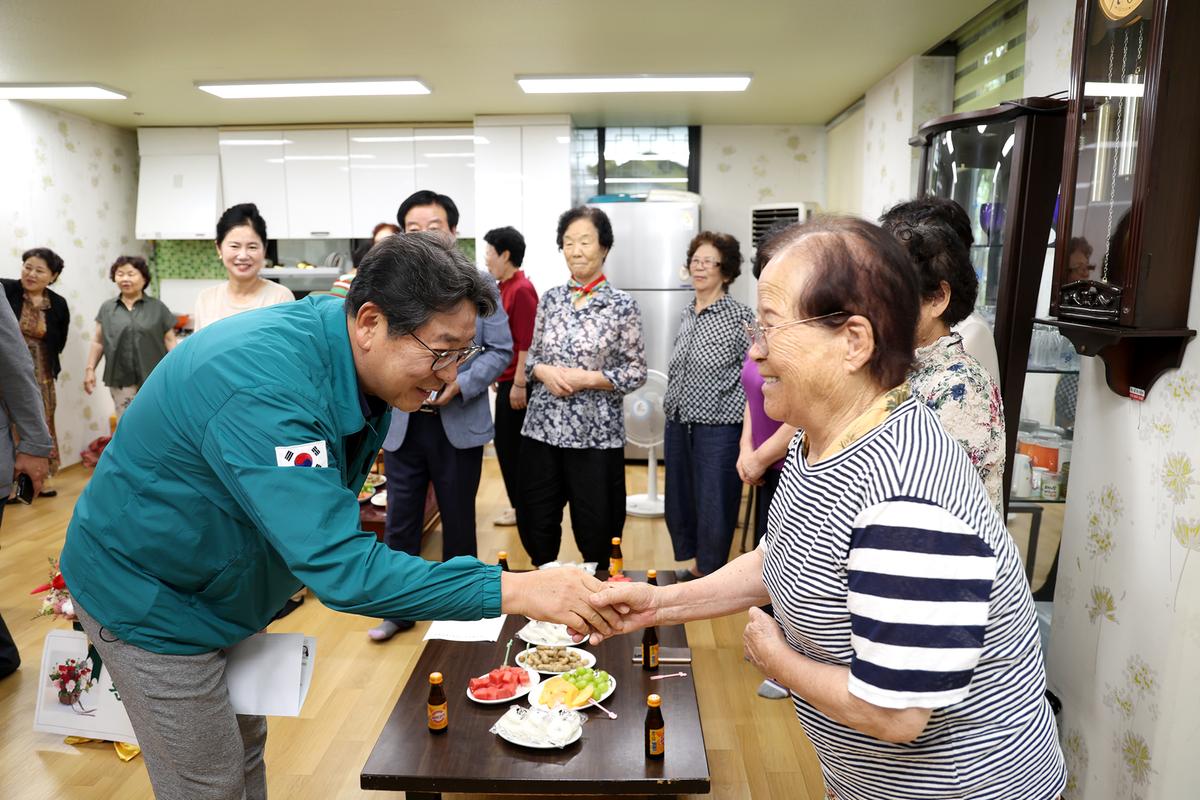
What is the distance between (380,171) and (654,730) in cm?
586

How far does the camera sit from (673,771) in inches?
74.8

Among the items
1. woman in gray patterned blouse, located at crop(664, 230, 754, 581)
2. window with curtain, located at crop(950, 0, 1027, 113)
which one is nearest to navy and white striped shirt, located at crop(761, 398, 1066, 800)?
woman in gray patterned blouse, located at crop(664, 230, 754, 581)

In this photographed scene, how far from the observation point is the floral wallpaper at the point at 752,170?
22.4 feet

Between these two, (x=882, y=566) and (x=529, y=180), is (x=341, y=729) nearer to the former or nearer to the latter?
(x=882, y=566)

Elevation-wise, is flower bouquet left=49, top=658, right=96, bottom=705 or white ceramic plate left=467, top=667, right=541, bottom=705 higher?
white ceramic plate left=467, top=667, right=541, bottom=705

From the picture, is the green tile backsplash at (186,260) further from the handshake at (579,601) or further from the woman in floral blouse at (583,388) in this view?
the handshake at (579,601)

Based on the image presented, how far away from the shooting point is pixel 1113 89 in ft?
6.26

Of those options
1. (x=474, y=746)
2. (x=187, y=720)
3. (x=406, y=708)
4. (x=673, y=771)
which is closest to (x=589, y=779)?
(x=673, y=771)

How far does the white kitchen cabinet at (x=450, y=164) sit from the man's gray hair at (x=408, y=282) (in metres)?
5.50

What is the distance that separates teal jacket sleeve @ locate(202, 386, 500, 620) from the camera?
3.98ft

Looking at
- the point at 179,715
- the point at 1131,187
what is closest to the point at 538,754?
the point at 179,715

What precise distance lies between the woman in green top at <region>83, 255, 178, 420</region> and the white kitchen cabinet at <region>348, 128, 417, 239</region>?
5.63 feet

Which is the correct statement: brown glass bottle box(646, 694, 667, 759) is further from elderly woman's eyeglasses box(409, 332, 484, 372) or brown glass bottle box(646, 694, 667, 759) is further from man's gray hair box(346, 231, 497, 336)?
man's gray hair box(346, 231, 497, 336)

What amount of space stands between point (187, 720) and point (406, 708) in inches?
30.8
